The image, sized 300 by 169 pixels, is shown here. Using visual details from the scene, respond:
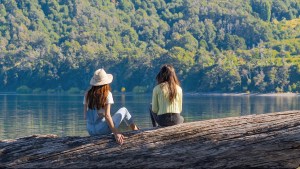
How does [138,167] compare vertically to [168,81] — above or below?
below

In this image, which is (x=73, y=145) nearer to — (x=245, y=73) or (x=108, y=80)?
(x=108, y=80)

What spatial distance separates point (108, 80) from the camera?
34.0 feet

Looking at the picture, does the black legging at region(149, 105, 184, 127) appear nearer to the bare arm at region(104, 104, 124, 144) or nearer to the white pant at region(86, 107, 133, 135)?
the white pant at region(86, 107, 133, 135)

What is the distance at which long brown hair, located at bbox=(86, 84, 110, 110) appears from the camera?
10.3 meters

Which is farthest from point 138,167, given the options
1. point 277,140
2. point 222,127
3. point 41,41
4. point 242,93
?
point 41,41

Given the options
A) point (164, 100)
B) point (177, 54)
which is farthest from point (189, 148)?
point (177, 54)

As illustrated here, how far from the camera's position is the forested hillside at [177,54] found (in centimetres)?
13288

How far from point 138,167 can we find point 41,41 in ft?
587

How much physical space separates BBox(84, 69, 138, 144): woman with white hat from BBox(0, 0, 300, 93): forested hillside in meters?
120

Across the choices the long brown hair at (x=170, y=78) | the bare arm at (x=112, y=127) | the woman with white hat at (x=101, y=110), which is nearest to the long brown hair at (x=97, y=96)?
the woman with white hat at (x=101, y=110)

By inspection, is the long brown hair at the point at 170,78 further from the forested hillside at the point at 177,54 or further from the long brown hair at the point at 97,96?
the forested hillside at the point at 177,54

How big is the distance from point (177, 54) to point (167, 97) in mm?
134526

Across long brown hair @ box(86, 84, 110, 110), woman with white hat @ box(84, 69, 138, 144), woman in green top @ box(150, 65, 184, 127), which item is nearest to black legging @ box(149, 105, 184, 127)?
woman in green top @ box(150, 65, 184, 127)

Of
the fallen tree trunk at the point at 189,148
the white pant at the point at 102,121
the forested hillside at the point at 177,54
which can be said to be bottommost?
the fallen tree trunk at the point at 189,148
